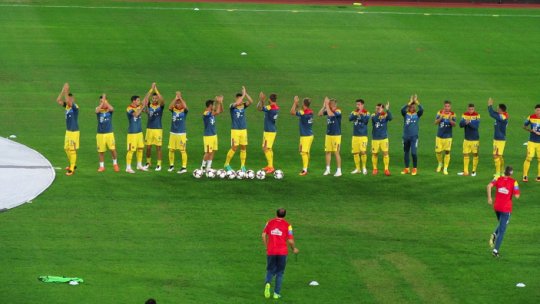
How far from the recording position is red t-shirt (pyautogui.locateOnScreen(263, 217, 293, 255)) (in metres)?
26.7

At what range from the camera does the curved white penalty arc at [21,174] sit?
112 feet

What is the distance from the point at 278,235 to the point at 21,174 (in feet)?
39.0

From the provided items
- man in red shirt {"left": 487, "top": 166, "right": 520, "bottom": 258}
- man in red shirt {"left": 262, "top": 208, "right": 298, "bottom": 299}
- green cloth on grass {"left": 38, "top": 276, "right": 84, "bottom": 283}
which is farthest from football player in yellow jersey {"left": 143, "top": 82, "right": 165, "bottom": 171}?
man in red shirt {"left": 487, "top": 166, "right": 520, "bottom": 258}

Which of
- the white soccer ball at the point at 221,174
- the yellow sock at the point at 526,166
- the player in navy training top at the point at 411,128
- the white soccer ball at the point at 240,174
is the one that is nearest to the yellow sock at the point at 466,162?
the player in navy training top at the point at 411,128

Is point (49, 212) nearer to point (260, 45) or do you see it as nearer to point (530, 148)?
point (530, 148)

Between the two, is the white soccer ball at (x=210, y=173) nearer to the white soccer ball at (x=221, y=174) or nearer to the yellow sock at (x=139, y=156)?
the white soccer ball at (x=221, y=174)

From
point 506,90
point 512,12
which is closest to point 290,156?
point 506,90

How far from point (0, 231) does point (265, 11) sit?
3138cm

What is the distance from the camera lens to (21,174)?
1425 inches

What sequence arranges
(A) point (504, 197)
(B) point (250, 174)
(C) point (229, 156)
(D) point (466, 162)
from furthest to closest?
(D) point (466, 162) < (C) point (229, 156) < (B) point (250, 174) < (A) point (504, 197)

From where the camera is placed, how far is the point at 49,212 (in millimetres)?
32938

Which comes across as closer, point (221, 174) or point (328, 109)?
point (221, 174)

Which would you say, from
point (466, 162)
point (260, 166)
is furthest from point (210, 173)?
point (466, 162)

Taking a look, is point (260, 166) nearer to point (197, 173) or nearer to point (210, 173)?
point (210, 173)
